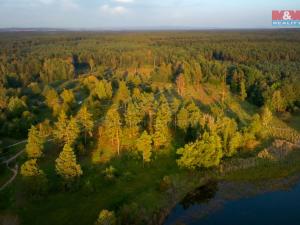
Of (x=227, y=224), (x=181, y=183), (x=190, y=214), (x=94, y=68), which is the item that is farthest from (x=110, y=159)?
(x=94, y=68)

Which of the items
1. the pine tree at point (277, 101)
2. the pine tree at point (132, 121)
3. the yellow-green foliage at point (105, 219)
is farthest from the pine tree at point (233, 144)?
the pine tree at point (277, 101)

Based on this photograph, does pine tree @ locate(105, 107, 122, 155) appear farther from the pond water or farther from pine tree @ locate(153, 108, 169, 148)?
the pond water

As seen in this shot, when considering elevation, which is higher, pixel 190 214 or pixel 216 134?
pixel 216 134

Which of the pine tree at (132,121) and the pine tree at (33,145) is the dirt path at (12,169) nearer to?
the pine tree at (33,145)

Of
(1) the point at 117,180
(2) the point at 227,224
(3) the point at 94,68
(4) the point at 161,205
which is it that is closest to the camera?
(2) the point at 227,224

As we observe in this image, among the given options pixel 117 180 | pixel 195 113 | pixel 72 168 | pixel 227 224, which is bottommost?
pixel 227 224

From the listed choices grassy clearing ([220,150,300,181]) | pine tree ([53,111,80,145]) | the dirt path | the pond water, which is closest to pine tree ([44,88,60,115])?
the dirt path

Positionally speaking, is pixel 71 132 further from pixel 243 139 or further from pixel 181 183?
pixel 243 139

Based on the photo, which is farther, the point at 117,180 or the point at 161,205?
the point at 117,180

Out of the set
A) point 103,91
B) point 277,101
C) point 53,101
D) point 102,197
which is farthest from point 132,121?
point 277,101

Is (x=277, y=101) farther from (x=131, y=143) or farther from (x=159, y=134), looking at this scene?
(x=131, y=143)
